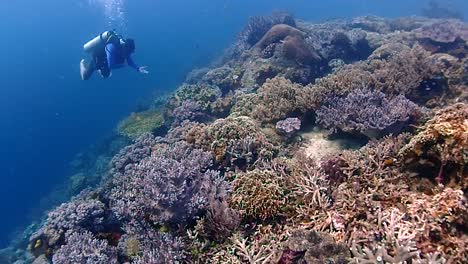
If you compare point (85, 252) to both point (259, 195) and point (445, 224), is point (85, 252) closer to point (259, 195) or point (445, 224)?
point (259, 195)

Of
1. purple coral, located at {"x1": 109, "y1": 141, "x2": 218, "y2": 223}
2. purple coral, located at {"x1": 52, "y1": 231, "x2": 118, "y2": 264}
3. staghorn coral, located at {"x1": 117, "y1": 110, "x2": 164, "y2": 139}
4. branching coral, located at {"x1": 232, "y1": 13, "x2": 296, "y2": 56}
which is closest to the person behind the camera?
purple coral, located at {"x1": 109, "y1": 141, "x2": 218, "y2": 223}

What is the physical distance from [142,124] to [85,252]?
383 inches

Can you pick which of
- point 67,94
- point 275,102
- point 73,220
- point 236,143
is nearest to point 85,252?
point 73,220

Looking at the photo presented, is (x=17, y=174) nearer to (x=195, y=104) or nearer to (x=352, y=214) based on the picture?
(x=195, y=104)

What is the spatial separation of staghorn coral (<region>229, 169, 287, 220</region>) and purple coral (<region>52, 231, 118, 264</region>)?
6.72 feet

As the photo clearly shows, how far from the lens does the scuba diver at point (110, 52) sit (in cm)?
994

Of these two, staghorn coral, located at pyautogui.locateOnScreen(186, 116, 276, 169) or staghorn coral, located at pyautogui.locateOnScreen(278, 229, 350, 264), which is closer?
staghorn coral, located at pyautogui.locateOnScreen(278, 229, 350, 264)

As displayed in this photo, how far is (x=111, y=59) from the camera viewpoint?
993 cm

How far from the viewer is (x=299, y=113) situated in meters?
7.90

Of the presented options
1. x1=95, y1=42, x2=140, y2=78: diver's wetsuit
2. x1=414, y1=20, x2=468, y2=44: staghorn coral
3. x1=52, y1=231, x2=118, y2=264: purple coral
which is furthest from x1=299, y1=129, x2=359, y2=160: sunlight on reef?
x1=414, y1=20, x2=468, y2=44: staghorn coral

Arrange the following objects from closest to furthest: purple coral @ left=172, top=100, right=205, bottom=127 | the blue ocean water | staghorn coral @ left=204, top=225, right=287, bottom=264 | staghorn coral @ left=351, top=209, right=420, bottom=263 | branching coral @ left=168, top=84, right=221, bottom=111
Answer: staghorn coral @ left=351, top=209, right=420, bottom=263, staghorn coral @ left=204, top=225, right=287, bottom=264, purple coral @ left=172, top=100, right=205, bottom=127, branching coral @ left=168, top=84, right=221, bottom=111, the blue ocean water

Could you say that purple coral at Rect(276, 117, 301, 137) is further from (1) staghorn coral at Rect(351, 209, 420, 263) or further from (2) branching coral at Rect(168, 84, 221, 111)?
(2) branching coral at Rect(168, 84, 221, 111)

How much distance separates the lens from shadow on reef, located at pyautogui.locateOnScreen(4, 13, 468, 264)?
332 cm

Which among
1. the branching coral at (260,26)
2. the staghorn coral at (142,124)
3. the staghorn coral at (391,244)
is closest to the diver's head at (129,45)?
the staghorn coral at (142,124)
